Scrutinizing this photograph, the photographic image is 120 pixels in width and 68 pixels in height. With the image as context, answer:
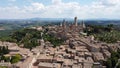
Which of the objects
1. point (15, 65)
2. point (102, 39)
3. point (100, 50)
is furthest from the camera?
point (102, 39)

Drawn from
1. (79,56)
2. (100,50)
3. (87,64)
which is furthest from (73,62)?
(100,50)

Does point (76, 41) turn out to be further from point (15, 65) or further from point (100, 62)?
point (15, 65)

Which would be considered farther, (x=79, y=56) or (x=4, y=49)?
(x=4, y=49)

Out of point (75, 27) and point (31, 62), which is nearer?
point (31, 62)

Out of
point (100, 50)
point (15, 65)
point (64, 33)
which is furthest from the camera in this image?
point (64, 33)

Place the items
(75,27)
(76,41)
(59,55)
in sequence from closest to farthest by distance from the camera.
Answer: (59,55) < (76,41) < (75,27)

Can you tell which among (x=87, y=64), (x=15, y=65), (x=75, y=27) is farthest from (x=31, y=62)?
(x=75, y=27)

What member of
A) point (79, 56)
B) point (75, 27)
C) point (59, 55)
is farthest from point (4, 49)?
point (75, 27)

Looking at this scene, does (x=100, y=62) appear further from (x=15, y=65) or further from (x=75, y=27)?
(x=75, y=27)

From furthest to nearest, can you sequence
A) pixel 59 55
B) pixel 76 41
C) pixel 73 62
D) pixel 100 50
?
pixel 76 41 < pixel 100 50 < pixel 59 55 < pixel 73 62
